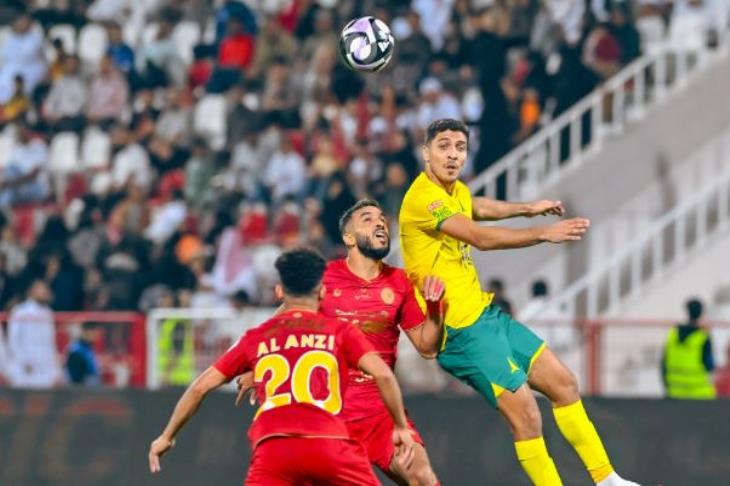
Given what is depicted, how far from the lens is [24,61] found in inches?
1072

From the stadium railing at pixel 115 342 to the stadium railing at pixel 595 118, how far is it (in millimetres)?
4396

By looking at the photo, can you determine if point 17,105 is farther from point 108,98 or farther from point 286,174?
point 286,174

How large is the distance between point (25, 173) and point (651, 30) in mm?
7523

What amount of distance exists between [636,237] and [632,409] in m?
4.85

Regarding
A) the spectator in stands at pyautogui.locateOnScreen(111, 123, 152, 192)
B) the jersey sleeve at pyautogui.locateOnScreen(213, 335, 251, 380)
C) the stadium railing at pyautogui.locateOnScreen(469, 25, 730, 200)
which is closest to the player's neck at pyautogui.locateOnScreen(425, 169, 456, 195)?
the jersey sleeve at pyautogui.locateOnScreen(213, 335, 251, 380)

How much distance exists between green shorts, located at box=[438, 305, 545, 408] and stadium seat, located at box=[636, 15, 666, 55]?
35.1 ft

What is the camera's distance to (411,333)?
1268cm

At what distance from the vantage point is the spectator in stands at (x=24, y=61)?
27188 millimetres

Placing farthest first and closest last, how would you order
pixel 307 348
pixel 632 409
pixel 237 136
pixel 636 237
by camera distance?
1. pixel 237 136
2. pixel 636 237
3. pixel 632 409
4. pixel 307 348

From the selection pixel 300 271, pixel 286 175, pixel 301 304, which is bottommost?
pixel 301 304

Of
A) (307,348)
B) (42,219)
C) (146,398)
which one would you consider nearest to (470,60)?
(42,219)

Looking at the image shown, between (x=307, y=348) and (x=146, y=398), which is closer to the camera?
(x=307, y=348)

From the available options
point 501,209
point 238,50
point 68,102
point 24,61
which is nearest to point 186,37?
point 238,50

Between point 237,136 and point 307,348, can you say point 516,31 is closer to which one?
point 237,136
